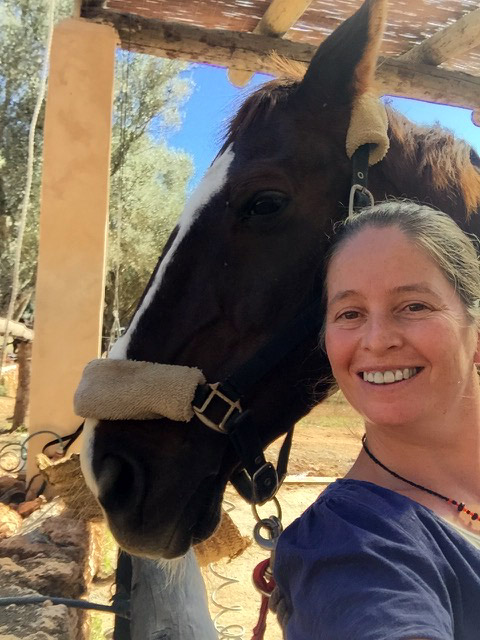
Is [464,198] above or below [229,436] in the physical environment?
above

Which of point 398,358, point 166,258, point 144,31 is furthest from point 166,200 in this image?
point 398,358

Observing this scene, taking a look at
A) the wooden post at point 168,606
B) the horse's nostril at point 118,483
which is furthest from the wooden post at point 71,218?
the horse's nostril at point 118,483

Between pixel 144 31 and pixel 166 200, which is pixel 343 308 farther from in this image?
pixel 166 200

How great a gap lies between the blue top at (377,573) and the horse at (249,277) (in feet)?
2.08

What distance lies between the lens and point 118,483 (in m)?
1.35

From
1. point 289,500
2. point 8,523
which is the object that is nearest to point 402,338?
point 8,523

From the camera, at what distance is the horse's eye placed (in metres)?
1.42

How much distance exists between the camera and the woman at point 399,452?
64 centimetres

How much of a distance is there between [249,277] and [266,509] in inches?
150

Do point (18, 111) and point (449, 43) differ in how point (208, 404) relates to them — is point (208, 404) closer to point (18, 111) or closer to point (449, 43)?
point (449, 43)

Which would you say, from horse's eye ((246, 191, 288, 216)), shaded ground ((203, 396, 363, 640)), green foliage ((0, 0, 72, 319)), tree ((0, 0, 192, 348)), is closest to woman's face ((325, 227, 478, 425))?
shaded ground ((203, 396, 363, 640))

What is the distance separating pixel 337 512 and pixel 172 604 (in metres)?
1.06

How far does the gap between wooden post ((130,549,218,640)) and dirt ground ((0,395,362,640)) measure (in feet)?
2.35

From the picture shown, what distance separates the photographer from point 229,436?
141cm
